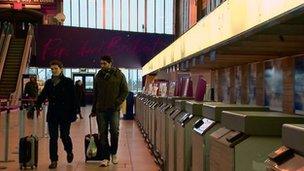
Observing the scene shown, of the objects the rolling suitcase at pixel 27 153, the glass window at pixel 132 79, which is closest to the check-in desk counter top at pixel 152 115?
the rolling suitcase at pixel 27 153

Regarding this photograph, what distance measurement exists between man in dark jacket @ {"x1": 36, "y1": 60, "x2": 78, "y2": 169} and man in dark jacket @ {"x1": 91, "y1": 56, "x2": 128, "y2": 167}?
1.22 ft

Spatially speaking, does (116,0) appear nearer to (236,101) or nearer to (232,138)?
(236,101)

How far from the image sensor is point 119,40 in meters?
30.8

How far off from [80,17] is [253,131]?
119 feet

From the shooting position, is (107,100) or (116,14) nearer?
(107,100)

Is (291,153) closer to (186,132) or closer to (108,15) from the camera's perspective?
(186,132)

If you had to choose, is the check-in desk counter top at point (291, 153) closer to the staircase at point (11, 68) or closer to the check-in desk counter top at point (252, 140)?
the check-in desk counter top at point (252, 140)

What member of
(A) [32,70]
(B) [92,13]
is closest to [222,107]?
(A) [32,70]

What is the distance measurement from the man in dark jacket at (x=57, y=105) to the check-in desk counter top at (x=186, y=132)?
3463 millimetres

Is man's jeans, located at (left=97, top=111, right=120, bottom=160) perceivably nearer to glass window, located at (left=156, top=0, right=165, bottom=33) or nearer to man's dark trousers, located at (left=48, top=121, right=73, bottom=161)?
man's dark trousers, located at (left=48, top=121, right=73, bottom=161)

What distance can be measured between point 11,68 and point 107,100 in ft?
65.4

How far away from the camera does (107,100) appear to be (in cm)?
790

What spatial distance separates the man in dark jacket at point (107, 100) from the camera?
7898mm

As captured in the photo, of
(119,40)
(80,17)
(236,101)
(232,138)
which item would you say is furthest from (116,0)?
(232,138)
